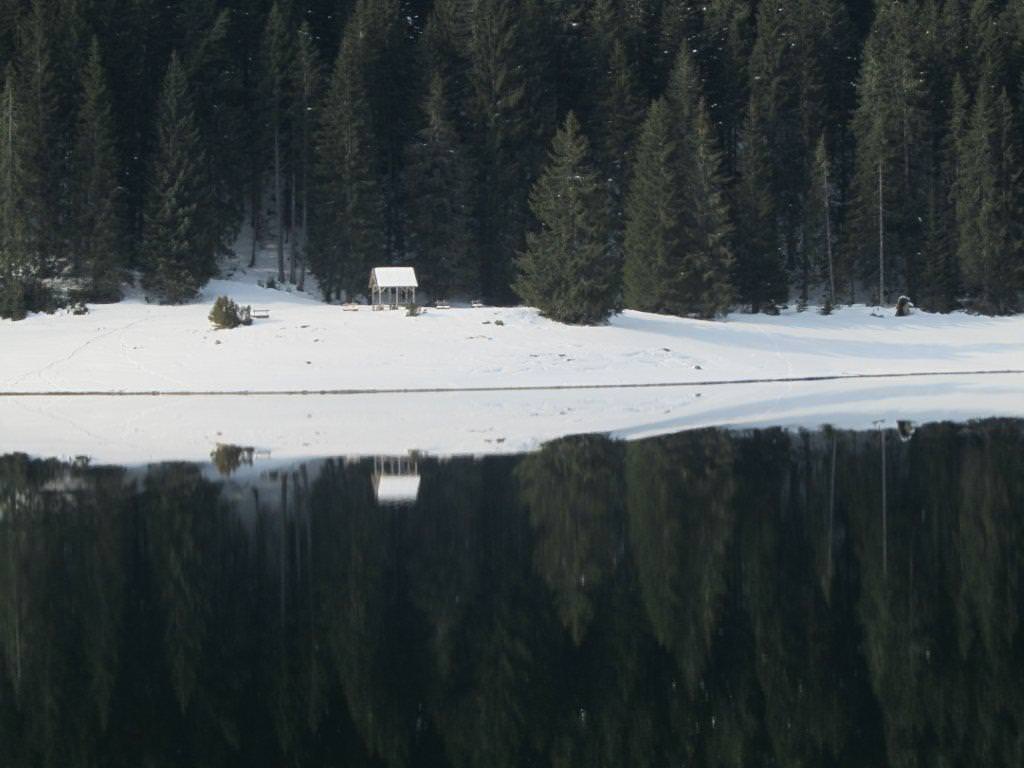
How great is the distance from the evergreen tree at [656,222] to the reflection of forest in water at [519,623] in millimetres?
35444

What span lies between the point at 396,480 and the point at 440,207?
130 ft

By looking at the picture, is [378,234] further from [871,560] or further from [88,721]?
[88,721]

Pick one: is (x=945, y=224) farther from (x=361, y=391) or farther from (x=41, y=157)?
(x=41, y=157)

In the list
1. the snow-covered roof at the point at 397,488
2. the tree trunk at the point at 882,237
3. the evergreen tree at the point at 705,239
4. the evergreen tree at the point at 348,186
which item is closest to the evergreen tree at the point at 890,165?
the tree trunk at the point at 882,237

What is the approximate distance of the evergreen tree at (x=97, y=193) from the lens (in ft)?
181

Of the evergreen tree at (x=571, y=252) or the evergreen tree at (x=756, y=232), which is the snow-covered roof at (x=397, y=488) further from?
the evergreen tree at (x=756, y=232)

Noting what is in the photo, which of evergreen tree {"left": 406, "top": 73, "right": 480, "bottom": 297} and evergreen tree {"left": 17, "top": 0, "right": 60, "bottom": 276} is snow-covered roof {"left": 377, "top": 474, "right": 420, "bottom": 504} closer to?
evergreen tree {"left": 17, "top": 0, "right": 60, "bottom": 276}

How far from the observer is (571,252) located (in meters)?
52.4

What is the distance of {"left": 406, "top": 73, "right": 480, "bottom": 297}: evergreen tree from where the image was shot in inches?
2386

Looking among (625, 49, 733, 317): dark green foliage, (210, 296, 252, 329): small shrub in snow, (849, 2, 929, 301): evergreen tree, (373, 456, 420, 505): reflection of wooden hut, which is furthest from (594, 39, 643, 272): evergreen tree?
(373, 456, 420, 505): reflection of wooden hut

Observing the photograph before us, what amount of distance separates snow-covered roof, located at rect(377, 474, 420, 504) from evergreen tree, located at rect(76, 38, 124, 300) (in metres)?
35.3

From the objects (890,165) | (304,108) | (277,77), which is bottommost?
(890,165)

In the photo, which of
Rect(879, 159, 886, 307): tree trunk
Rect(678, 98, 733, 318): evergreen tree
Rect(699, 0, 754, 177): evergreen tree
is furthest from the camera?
Rect(699, 0, 754, 177): evergreen tree

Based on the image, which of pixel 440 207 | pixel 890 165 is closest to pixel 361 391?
pixel 440 207
